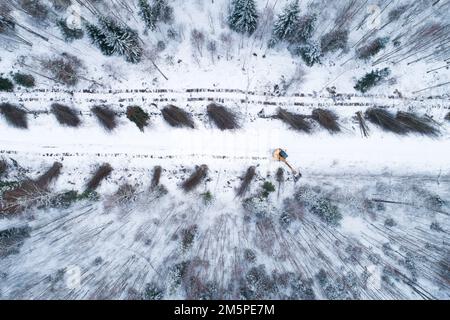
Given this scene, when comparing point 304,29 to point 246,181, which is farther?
point 246,181

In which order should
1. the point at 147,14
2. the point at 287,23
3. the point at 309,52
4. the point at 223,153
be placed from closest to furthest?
1. the point at 287,23
2. the point at 147,14
3. the point at 309,52
4. the point at 223,153

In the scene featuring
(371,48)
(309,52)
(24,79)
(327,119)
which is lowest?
(327,119)

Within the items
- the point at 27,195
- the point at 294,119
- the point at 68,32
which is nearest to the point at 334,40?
the point at 294,119

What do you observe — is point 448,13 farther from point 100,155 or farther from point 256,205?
Answer: point 100,155

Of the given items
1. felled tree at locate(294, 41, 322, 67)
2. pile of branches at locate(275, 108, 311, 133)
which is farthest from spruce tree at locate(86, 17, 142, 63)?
felled tree at locate(294, 41, 322, 67)

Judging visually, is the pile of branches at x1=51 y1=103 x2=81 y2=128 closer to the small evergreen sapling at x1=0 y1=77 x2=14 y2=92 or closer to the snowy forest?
the snowy forest

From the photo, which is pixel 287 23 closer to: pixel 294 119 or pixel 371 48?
pixel 294 119

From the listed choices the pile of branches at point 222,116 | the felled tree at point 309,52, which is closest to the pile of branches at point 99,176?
the pile of branches at point 222,116
